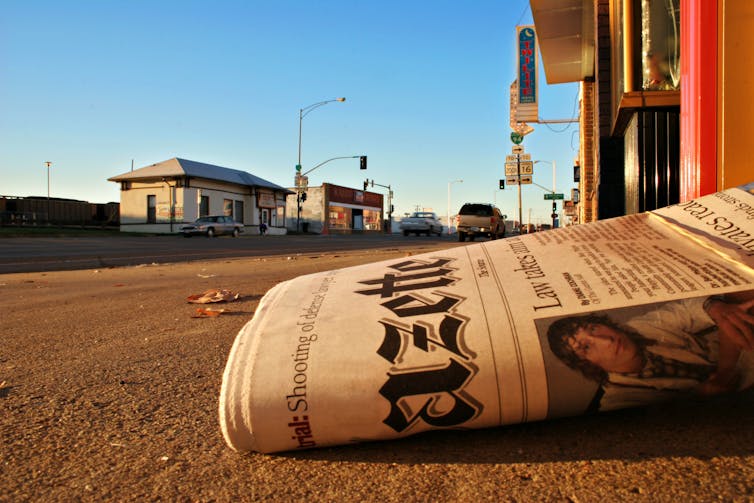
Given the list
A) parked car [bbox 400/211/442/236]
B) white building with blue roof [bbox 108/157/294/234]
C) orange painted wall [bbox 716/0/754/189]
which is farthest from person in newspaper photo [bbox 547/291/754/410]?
white building with blue roof [bbox 108/157/294/234]

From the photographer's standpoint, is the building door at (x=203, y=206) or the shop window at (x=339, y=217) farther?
the shop window at (x=339, y=217)

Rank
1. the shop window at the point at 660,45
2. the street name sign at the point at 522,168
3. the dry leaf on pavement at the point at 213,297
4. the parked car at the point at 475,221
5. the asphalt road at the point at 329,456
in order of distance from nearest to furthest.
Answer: the asphalt road at the point at 329,456 < the dry leaf on pavement at the point at 213,297 < the shop window at the point at 660,45 < the parked car at the point at 475,221 < the street name sign at the point at 522,168

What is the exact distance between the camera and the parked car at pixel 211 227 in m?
28.1

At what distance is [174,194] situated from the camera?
107 feet

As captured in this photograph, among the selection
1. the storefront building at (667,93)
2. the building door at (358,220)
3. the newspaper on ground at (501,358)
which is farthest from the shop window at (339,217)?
the newspaper on ground at (501,358)

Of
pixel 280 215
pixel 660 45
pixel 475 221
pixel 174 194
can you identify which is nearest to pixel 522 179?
pixel 475 221

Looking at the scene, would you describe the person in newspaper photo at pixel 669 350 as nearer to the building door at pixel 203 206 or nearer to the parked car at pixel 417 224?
the parked car at pixel 417 224

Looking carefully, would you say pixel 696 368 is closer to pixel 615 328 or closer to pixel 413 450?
pixel 615 328

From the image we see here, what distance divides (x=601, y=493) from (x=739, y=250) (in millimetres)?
680

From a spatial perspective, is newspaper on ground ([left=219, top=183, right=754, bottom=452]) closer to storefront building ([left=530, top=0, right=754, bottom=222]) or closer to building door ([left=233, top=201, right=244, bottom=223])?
storefront building ([left=530, top=0, right=754, bottom=222])

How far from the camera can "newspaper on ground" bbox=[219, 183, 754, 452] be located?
1066 millimetres

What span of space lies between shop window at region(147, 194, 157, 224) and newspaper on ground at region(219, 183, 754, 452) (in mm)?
35193

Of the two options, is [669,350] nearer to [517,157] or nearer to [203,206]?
[517,157]

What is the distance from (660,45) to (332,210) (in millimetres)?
46629
